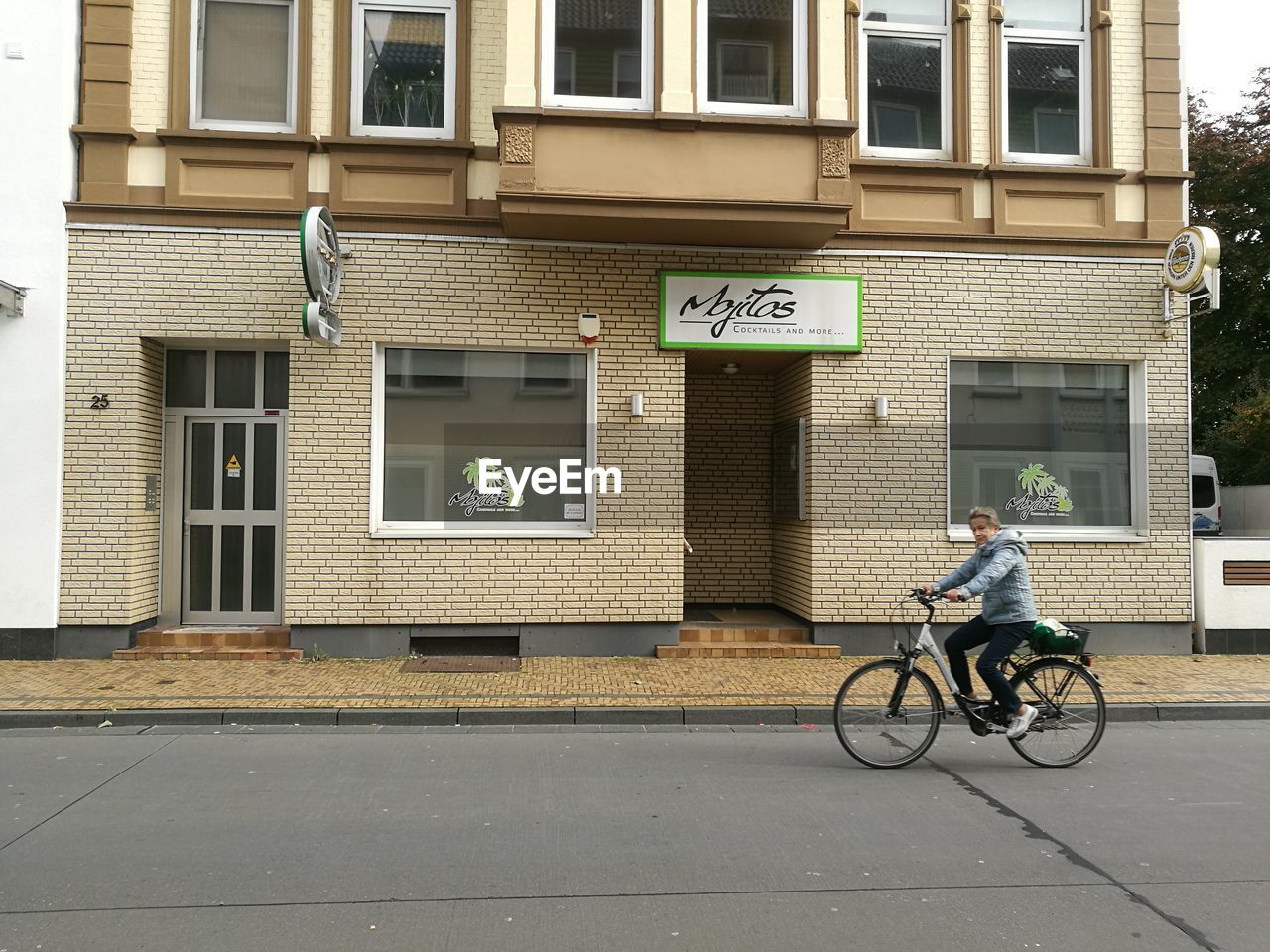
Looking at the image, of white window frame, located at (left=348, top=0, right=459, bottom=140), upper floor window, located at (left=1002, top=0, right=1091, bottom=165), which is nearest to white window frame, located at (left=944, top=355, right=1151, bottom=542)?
upper floor window, located at (left=1002, top=0, right=1091, bottom=165)

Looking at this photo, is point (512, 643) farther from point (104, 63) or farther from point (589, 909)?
point (104, 63)

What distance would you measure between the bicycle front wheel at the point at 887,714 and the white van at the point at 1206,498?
16656 millimetres

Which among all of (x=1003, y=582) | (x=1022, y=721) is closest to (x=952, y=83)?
(x=1003, y=582)

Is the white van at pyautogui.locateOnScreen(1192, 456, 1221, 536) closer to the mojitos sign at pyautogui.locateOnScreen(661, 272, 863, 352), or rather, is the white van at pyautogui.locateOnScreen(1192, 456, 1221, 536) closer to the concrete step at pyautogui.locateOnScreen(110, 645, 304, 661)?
the mojitos sign at pyautogui.locateOnScreen(661, 272, 863, 352)

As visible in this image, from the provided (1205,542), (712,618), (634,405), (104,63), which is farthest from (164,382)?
(1205,542)

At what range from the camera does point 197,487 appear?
10.8 metres

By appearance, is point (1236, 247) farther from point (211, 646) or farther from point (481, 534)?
point (211, 646)

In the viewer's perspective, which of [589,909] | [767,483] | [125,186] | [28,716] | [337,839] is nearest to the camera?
[589,909]

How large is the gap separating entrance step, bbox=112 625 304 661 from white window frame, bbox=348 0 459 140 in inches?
209

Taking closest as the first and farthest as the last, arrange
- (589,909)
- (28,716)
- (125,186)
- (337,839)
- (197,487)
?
1. (589,909)
2. (337,839)
3. (28,716)
4. (125,186)
5. (197,487)

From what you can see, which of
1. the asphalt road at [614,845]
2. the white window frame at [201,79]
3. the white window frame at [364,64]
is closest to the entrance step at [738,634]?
the asphalt road at [614,845]

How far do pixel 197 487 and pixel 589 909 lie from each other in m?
8.10

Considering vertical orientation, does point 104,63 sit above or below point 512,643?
above

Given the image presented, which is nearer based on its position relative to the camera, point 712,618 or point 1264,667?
point 1264,667
